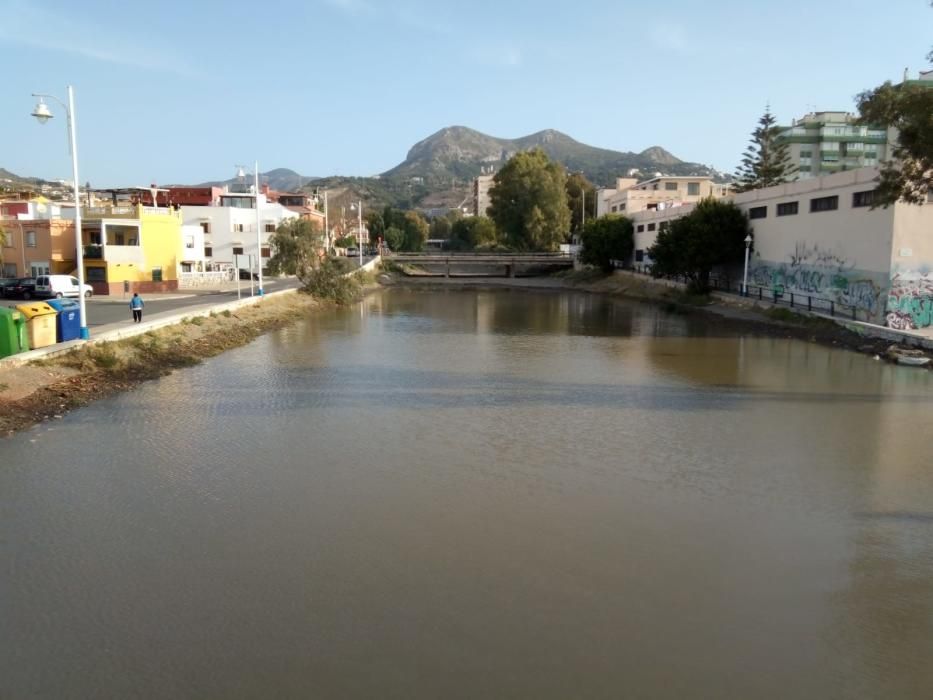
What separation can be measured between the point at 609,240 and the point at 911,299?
139 feet

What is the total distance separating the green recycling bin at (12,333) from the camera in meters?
18.7

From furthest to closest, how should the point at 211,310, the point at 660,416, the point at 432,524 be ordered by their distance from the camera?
the point at 211,310 → the point at 660,416 → the point at 432,524

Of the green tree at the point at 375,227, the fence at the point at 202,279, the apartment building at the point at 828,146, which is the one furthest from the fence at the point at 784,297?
the green tree at the point at 375,227

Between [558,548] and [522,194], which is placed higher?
[522,194]

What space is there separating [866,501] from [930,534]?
142cm

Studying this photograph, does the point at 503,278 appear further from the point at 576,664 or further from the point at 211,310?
the point at 576,664

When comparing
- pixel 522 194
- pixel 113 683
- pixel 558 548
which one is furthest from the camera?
pixel 522 194

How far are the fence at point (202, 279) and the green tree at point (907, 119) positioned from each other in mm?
44334

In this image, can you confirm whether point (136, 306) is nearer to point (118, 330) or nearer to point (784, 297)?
point (118, 330)

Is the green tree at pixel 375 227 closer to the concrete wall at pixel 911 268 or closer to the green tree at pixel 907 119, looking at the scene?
the concrete wall at pixel 911 268

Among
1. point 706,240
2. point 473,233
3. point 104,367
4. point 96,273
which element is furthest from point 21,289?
point 473,233

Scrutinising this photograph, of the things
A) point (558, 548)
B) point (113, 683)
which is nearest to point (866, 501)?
point (558, 548)

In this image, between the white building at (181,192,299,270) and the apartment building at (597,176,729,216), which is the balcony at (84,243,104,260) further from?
the apartment building at (597,176,729,216)

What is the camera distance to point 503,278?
9188 centimetres
